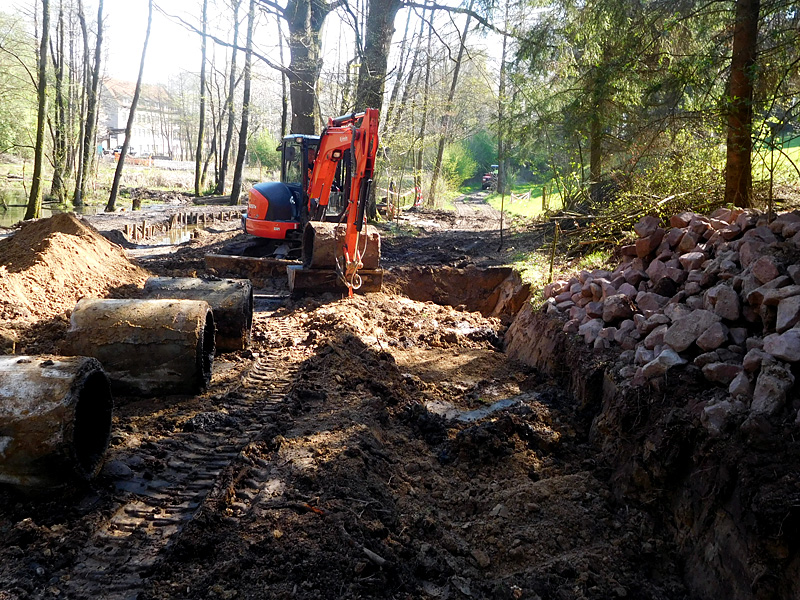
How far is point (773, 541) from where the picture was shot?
3.08 meters

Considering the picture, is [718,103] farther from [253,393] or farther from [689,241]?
[253,393]

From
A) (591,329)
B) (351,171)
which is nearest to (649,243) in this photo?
(591,329)

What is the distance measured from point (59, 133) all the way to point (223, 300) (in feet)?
66.8

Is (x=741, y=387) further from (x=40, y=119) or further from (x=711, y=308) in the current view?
(x=40, y=119)

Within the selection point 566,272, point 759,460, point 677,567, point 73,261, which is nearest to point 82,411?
point 677,567

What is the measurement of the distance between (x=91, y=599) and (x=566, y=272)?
747 centimetres

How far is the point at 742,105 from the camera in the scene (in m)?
6.89

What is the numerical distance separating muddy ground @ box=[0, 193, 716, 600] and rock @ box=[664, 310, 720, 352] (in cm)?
115

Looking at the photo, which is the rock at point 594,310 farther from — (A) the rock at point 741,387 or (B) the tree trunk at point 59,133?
(B) the tree trunk at point 59,133

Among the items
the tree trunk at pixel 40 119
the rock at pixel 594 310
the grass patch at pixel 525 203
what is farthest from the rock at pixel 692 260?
the tree trunk at pixel 40 119

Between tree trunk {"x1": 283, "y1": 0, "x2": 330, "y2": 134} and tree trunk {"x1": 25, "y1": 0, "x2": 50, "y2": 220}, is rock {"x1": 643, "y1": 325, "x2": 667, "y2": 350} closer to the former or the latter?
tree trunk {"x1": 283, "y1": 0, "x2": 330, "y2": 134}

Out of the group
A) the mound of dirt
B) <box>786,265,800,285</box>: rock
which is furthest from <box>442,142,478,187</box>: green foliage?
<box>786,265,800,285</box>: rock

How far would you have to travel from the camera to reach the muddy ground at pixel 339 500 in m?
3.17

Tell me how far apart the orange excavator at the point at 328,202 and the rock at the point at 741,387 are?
17.2ft
